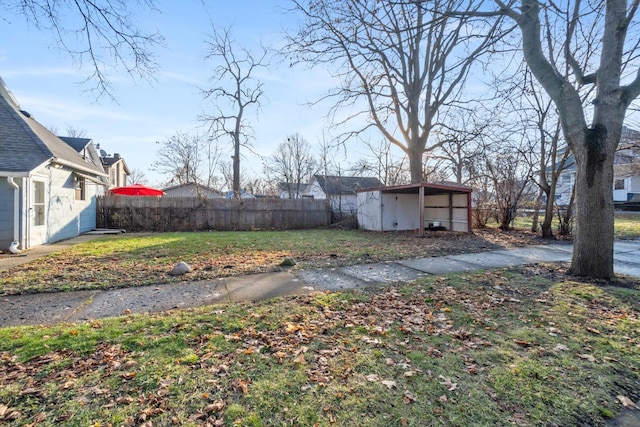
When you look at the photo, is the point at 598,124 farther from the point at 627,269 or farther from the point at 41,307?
the point at 41,307

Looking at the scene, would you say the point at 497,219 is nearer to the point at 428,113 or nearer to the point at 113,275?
the point at 428,113

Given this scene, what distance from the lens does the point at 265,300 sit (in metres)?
4.02

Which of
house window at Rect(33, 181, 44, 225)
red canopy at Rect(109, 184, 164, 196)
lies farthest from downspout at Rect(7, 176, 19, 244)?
red canopy at Rect(109, 184, 164, 196)

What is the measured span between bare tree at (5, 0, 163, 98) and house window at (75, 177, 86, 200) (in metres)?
8.40

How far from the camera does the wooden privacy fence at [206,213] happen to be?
1381 cm

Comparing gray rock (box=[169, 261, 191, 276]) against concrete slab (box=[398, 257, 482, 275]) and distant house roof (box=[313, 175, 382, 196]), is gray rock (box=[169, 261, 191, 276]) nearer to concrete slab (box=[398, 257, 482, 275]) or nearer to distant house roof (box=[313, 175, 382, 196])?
concrete slab (box=[398, 257, 482, 275])

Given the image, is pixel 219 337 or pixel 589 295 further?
pixel 589 295

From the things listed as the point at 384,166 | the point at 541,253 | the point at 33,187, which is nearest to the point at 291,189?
the point at 384,166

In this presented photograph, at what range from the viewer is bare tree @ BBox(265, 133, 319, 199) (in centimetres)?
3419

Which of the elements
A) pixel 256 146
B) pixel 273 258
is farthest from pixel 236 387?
pixel 256 146

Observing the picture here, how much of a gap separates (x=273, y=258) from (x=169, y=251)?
2997 mm

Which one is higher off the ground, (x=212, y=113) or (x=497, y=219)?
(x=212, y=113)

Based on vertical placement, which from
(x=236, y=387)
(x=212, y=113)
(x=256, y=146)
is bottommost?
(x=236, y=387)

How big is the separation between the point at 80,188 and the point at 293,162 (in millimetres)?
24580
